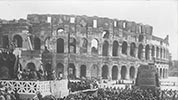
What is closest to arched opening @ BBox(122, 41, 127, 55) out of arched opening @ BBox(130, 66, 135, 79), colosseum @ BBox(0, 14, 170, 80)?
colosseum @ BBox(0, 14, 170, 80)

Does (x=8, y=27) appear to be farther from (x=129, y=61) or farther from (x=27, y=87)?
(x=27, y=87)

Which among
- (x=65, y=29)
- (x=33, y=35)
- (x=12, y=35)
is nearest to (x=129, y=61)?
(x=65, y=29)

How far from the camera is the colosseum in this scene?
35219 millimetres

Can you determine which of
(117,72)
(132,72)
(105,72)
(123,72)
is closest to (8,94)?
(105,72)

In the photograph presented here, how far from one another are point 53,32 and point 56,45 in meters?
1.68

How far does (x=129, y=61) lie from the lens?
41500 mm

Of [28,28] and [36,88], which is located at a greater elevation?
[28,28]

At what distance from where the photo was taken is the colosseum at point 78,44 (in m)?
35.2

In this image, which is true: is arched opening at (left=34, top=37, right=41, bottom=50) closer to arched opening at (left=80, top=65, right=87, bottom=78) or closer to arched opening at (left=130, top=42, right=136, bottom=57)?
arched opening at (left=80, top=65, right=87, bottom=78)

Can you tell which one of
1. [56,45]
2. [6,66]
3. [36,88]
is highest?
[56,45]

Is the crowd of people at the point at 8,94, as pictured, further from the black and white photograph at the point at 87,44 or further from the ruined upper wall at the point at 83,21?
the ruined upper wall at the point at 83,21

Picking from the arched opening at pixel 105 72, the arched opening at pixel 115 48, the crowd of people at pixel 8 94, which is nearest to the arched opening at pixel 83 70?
the arched opening at pixel 105 72

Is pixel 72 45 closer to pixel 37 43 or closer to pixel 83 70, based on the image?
pixel 83 70

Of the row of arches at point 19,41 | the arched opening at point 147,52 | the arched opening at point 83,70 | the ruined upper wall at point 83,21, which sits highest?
the ruined upper wall at point 83,21
